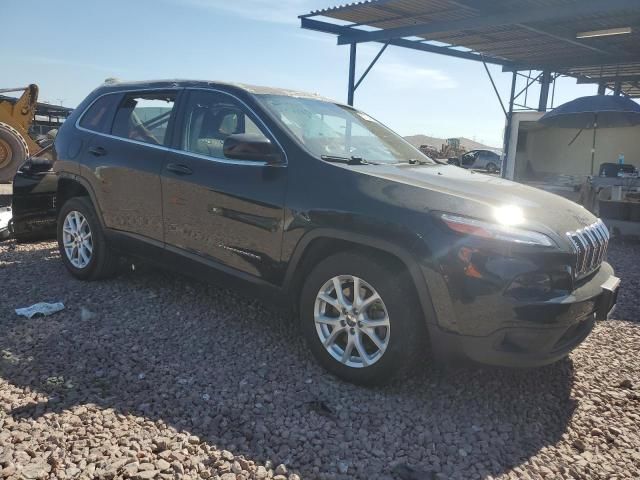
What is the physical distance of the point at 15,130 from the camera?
11.9m

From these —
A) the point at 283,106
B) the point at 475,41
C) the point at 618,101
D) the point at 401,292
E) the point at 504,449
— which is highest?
the point at 475,41

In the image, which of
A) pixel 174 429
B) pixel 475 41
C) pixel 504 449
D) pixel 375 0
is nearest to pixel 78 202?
pixel 174 429

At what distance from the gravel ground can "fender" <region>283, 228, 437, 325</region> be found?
2.05 ft

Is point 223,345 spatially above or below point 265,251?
below

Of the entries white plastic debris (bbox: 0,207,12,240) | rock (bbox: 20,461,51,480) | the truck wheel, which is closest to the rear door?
rock (bbox: 20,461,51,480)

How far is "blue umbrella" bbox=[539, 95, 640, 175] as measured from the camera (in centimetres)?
1141

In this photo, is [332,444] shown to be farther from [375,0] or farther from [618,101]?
[618,101]

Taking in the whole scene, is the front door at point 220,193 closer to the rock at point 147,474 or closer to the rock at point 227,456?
the rock at point 227,456

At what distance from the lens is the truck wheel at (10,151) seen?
1139 cm

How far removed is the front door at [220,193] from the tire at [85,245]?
101 cm

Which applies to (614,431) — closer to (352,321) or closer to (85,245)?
(352,321)

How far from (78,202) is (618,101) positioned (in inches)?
449

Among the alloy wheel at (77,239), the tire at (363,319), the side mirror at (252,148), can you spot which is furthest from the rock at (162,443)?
the alloy wheel at (77,239)

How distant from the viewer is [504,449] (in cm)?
271
